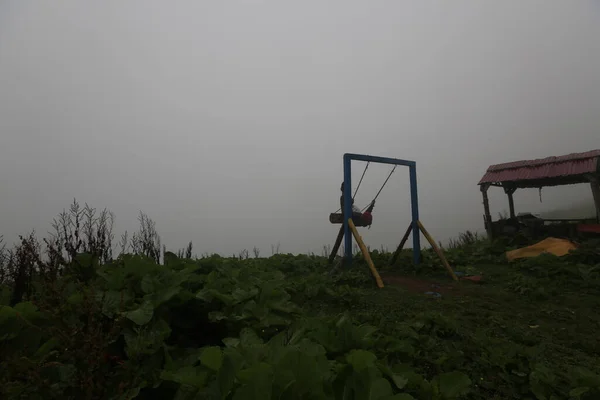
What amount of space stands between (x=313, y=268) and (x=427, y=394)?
14.8 feet

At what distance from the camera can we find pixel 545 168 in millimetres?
10602

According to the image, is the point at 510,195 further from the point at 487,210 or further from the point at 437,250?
the point at 437,250

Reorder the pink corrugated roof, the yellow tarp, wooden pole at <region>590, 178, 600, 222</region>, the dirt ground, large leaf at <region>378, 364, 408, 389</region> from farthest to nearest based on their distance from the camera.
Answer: the pink corrugated roof, wooden pole at <region>590, 178, 600, 222</region>, the yellow tarp, the dirt ground, large leaf at <region>378, 364, 408, 389</region>

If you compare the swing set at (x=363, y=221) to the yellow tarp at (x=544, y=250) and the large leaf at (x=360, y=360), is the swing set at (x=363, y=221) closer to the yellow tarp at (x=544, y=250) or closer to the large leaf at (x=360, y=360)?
the yellow tarp at (x=544, y=250)

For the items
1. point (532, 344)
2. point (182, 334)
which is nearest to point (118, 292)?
point (182, 334)

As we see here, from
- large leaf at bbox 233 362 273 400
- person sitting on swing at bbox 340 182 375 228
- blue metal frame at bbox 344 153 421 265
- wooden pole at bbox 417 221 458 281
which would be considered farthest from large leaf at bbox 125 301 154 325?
wooden pole at bbox 417 221 458 281

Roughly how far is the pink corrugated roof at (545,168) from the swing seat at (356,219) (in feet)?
25.4

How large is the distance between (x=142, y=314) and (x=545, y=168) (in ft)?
43.4

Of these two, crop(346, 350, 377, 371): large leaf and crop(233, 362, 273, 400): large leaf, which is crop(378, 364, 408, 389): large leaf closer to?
crop(346, 350, 377, 371): large leaf

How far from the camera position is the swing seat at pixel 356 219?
20.4 feet

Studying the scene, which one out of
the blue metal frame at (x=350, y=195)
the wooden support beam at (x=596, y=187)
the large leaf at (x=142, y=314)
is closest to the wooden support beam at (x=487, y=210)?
the wooden support beam at (x=596, y=187)

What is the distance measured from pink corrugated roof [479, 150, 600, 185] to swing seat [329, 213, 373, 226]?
25.4 feet

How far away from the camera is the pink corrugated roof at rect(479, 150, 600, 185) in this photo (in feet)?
31.7

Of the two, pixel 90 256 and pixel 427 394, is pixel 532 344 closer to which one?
pixel 427 394
